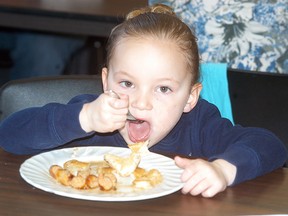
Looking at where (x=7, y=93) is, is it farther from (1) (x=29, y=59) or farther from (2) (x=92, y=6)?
(1) (x=29, y=59)

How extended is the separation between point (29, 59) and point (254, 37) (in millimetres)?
1923

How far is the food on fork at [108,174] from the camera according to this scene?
57.0 inches

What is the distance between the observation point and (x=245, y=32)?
269 centimetres

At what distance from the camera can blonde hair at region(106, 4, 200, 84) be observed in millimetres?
1868

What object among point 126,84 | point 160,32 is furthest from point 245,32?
point 126,84

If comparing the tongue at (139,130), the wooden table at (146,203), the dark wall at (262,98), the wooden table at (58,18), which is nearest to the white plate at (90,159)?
the wooden table at (146,203)

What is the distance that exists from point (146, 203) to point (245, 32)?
137 cm

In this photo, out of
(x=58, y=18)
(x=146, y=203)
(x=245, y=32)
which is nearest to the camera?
(x=146, y=203)

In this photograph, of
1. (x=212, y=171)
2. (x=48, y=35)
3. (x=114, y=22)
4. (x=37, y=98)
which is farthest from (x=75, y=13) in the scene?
(x=212, y=171)

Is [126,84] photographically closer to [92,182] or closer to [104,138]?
[104,138]

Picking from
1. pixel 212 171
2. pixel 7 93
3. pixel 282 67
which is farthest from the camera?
pixel 282 67

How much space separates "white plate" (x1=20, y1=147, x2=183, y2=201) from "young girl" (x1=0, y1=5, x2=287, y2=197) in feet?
0.11

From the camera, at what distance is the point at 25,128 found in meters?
1.74

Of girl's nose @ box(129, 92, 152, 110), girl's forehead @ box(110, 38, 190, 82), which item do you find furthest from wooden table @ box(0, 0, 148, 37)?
girl's nose @ box(129, 92, 152, 110)
